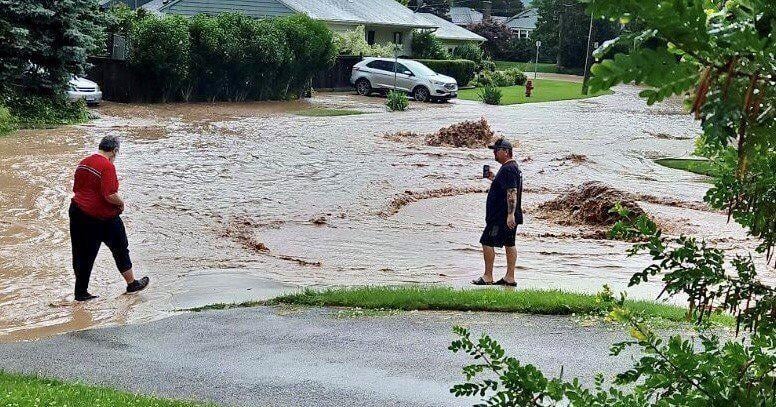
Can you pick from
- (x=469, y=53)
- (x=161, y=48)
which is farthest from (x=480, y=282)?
(x=469, y=53)

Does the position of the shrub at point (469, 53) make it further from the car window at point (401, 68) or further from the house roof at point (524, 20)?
the house roof at point (524, 20)

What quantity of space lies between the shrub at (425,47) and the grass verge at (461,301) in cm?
5333

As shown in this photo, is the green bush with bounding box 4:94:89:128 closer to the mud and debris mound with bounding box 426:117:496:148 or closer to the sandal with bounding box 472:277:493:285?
the mud and debris mound with bounding box 426:117:496:148

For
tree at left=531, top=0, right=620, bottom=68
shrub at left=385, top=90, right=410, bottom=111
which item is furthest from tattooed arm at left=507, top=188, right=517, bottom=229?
tree at left=531, top=0, right=620, bottom=68

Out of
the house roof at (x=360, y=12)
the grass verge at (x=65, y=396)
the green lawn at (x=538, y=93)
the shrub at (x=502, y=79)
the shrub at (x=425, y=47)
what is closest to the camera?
the grass verge at (x=65, y=396)

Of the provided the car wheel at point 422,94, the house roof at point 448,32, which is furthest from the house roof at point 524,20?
the car wheel at point 422,94

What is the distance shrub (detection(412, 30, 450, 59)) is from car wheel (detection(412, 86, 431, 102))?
17665mm

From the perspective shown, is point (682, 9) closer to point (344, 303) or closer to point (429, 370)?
point (429, 370)

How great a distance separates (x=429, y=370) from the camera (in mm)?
8383

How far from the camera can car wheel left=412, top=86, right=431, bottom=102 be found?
151 feet

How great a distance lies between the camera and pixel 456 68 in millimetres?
57469

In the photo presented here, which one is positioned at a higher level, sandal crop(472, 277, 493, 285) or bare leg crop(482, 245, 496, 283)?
bare leg crop(482, 245, 496, 283)

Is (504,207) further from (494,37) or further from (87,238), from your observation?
(494,37)

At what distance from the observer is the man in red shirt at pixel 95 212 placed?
37.3ft
